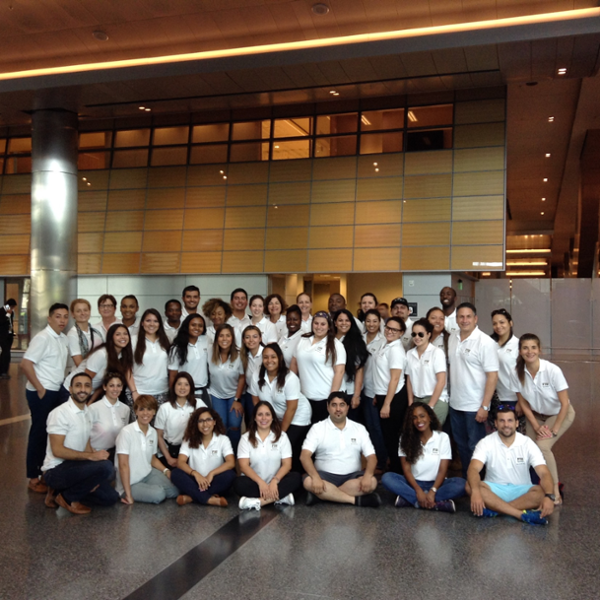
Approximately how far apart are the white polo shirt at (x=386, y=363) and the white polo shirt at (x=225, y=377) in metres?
Answer: 1.52

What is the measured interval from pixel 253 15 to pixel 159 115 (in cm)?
800

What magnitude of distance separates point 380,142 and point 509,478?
1442cm

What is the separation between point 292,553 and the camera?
469cm

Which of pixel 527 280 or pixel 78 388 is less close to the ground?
pixel 527 280

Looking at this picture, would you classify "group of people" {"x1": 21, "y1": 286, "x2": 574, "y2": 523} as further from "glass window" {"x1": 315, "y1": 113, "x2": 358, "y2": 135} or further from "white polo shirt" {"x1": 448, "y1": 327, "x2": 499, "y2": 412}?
"glass window" {"x1": 315, "y1": 113, "x2": 358, "y2": 135}

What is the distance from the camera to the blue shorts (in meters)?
5.62

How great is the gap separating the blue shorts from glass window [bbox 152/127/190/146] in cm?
1726

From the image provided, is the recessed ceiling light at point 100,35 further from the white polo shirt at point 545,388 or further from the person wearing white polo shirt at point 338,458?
the white polo shirt at point 545,388

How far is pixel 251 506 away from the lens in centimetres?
575

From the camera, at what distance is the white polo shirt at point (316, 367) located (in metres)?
6.74

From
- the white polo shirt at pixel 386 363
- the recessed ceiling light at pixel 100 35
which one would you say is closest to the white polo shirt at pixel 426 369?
the white polo shirt at pixel 386 363

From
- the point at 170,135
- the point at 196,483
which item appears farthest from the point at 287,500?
the point at 170,135

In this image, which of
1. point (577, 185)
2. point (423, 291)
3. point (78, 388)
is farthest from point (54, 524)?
point (577, 185)

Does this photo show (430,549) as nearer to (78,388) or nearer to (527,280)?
(78,388)
